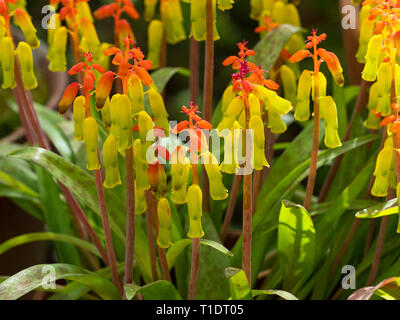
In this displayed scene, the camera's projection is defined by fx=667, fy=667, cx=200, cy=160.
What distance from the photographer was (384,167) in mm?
578

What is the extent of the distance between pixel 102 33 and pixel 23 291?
1.23 m

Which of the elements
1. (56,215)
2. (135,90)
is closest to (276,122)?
(135,90)

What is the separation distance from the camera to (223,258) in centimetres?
72

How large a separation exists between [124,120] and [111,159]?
0.15 ft

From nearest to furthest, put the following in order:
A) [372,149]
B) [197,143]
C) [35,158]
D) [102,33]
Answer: [197,143], [35,158], [372,149], [102,33]

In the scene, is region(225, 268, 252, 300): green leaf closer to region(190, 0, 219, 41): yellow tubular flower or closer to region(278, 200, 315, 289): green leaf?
region(278, 200, 315, 289): green leaf

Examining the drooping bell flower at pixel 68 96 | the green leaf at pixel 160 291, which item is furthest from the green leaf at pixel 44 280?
the drooping bell flower at pixel 68 96

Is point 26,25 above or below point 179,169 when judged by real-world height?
above

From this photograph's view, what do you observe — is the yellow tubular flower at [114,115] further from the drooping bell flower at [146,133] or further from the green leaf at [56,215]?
the green leaf at [56,215]

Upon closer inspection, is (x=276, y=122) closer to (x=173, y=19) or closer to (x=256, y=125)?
(x=256, y=125)

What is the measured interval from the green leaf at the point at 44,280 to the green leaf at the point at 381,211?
0.28 metres

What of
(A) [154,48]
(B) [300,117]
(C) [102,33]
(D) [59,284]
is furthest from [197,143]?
(C) [102,33]

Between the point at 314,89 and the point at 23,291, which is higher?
the point at 314,89
